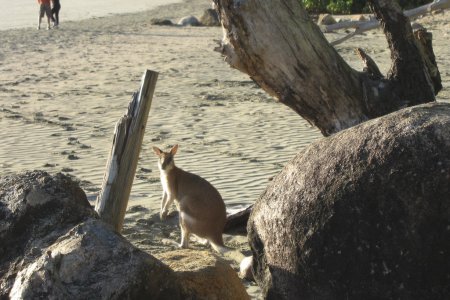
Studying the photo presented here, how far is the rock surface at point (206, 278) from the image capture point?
19.8 ft

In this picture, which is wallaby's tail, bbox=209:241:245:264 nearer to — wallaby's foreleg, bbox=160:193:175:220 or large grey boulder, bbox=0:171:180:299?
wallaby's foreleg, bbox=160:193:175:220

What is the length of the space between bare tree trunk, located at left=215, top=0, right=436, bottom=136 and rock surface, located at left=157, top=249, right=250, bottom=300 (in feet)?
6.34

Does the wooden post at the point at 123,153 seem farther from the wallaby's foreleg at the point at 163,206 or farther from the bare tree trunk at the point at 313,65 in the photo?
the wallaby's foreleg at the point at 163,206

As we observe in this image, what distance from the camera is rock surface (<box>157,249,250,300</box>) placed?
6035 mm

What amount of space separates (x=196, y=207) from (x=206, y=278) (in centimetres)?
259

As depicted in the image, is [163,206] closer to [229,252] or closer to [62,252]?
[229,252]

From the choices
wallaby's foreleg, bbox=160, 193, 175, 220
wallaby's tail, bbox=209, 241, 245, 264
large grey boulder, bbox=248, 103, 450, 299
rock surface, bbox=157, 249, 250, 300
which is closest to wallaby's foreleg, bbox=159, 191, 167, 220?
wallaby's foreleg, bbox=160, 193, 175, 220

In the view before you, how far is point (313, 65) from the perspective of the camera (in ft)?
25.7

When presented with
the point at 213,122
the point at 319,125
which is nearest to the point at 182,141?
the point at 213,122

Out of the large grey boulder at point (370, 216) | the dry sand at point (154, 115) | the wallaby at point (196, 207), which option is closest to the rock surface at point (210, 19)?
the dry sand at point (154, 115)

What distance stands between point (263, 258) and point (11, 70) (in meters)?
16.7

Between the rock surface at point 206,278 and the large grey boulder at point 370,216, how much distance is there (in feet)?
1.77

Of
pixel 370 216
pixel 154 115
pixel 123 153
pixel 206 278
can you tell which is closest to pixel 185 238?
pixel 123 153

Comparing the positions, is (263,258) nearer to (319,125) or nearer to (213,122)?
(319,125)
